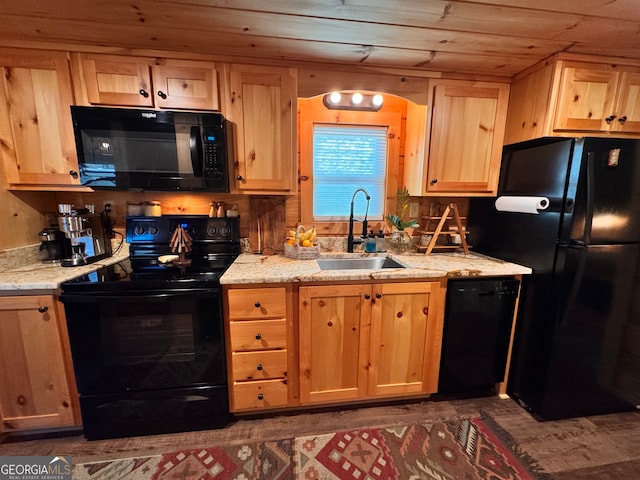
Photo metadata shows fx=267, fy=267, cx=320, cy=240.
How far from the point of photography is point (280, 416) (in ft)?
5.79

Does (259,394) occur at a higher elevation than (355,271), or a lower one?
lower

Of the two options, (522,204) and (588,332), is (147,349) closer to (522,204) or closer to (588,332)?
(522,204)

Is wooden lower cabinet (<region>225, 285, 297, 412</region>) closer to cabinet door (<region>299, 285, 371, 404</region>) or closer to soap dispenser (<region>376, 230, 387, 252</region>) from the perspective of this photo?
cabinet door (<region>299, 285, 371, 404</region>)

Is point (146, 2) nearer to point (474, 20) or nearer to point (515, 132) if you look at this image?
point (474, 20)

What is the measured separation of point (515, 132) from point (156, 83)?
240 cm

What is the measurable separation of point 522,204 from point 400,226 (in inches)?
30.7

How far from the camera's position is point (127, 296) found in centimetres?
144

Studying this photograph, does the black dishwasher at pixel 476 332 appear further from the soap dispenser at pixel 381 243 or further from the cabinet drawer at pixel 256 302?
the cabinet drawer at pixel 256 302

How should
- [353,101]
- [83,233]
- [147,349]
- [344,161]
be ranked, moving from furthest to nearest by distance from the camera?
1. [344,161]
2. [353,101]
3. [83,233]
4. [147,349]

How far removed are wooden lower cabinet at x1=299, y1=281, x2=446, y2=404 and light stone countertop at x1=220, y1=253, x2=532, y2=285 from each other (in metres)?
0.08

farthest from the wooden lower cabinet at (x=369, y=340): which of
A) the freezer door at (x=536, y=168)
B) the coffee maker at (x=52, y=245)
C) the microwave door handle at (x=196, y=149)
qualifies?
the coffee maker at (x=52, y=245)

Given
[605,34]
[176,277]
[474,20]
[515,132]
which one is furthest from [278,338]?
[605,34]

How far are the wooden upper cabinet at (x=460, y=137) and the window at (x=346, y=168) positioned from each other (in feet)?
1.08

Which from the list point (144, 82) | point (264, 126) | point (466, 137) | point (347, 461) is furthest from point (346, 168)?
point (347, 461)
